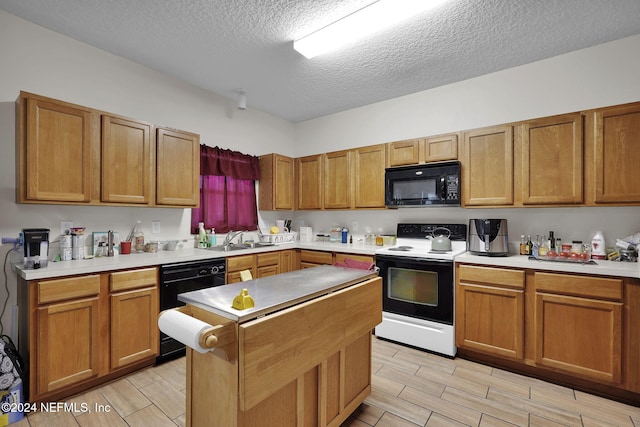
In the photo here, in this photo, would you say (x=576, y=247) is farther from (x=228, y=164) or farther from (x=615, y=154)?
(x=228, y=164)

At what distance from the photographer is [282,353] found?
4.17 feet

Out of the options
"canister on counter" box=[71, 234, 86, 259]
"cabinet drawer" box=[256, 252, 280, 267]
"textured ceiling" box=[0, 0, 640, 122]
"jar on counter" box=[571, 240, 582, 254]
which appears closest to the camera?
"textured ceiling" box=[0, 0, 640, 122]

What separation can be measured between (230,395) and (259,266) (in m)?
2.28

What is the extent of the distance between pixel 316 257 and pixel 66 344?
96.0 inches

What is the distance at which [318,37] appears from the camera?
2.45 meters

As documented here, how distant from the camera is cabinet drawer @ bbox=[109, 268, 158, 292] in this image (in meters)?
2.29

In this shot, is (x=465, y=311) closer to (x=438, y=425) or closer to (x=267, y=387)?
(x=438, y=425)

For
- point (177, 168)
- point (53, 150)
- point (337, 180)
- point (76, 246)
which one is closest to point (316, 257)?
point (337, 180)

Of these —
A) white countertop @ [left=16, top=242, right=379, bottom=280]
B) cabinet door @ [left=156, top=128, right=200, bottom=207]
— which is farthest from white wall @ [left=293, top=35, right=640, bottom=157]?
cabinet door @ [left=156, top=128, right=200, bottom=207]

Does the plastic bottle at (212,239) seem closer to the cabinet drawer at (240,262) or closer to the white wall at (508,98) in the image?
the cabinet drawer at (240,262)

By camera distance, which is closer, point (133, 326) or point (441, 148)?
point (133, 326)

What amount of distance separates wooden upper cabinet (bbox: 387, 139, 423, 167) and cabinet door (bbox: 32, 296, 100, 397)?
3144 mm

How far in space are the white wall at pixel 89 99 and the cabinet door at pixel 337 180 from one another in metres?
1.33

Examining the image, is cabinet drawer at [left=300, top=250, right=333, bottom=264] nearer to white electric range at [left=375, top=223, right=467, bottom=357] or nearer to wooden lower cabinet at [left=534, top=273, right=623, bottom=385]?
white electric range at [left=375, top=223, right=467, bottom=357]
